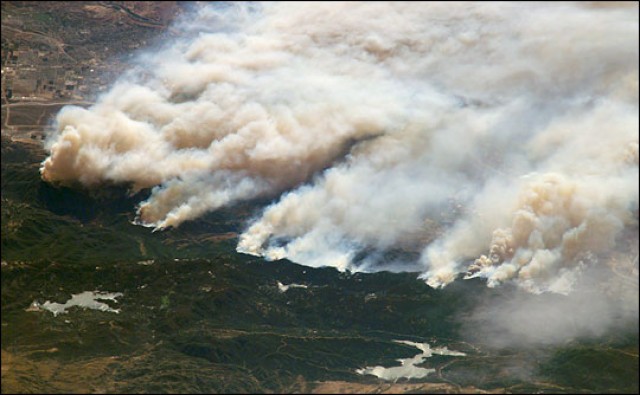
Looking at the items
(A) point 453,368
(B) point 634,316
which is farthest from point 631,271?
(A) point 453,368

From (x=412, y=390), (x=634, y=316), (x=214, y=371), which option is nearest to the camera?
(x=634, y=316)

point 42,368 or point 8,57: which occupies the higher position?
point 8,57

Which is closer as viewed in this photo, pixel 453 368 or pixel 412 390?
pixel 412 390

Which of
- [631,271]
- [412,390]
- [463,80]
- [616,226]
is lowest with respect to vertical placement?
[412,390]

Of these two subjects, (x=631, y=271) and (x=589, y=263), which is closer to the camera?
(x=631, y=271)

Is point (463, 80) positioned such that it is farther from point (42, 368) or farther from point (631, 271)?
point (42, 368)

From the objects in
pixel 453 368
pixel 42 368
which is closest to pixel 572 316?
pixel 453 368

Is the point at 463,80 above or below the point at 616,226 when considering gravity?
above

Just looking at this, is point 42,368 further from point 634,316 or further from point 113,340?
point 634,316

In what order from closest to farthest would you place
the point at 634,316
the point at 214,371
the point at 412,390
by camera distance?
the point at 634,316 → the point at 412,390 → the point at 214,371
